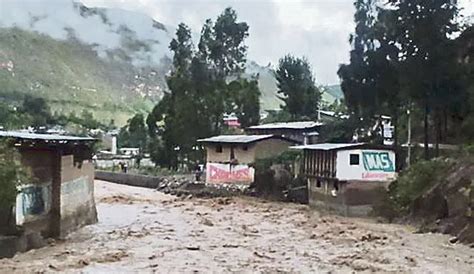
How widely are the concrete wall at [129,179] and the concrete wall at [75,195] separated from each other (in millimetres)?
29035

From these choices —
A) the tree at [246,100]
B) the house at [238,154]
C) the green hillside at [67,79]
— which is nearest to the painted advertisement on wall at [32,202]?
the house at [238,154]

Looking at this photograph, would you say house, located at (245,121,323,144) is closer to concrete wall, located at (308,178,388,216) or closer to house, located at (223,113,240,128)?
house, located at (223,113,240,128)

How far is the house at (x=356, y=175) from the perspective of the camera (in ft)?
134

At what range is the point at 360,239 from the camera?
94.7 ft

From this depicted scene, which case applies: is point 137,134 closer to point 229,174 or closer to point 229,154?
point 229,174

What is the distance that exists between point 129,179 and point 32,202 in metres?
43.6

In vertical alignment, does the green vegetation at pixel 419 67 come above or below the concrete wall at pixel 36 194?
above

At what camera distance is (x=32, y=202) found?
25.8 m

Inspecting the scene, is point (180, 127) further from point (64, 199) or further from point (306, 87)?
point (64, 199)

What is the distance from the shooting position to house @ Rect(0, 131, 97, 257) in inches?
982

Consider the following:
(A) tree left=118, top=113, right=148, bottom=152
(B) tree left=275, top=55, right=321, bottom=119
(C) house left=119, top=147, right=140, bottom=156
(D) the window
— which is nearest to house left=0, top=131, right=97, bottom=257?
(D) the window

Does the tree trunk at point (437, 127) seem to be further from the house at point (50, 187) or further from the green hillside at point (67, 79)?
the green hillside at point (67, 79)

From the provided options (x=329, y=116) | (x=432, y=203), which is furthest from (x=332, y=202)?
(x=329, y=116)

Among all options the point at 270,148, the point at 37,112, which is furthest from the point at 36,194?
the point at 37,112
